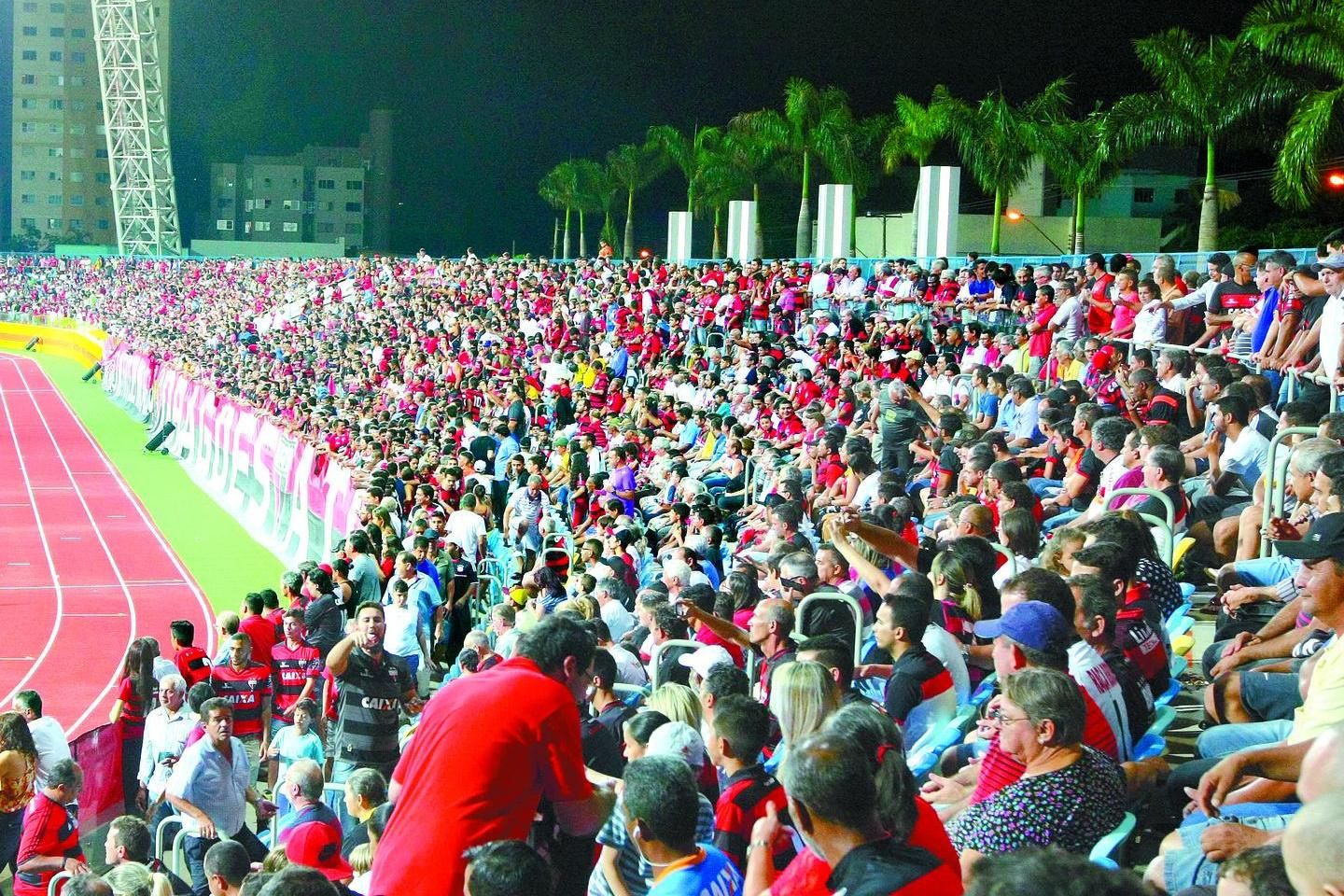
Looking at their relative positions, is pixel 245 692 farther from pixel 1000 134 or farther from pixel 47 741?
pixel 1000 134

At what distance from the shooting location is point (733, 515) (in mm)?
13750

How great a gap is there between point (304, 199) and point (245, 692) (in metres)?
84.1

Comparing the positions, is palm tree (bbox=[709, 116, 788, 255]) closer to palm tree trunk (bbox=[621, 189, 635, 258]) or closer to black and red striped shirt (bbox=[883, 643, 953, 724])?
palm tree trunk (bbox=[621, 189, 635, 258])

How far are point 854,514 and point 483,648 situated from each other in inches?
96.1

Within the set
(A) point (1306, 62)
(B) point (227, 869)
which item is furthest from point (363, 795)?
(A) point (1306, 62)

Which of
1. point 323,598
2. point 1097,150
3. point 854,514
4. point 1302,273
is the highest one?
point 1097,150

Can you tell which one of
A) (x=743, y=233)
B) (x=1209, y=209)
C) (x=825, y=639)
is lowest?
(x=825, y=639)

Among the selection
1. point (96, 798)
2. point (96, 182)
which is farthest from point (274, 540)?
point (96, 182)

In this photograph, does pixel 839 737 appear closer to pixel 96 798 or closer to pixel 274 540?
pixel 96 798

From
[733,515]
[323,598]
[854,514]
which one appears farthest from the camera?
[733,515]

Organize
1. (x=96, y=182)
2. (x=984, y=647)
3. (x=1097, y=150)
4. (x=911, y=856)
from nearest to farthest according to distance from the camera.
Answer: (x=911, y=856), (x=984, y=647), (x=1097, y=150), (x=96, y=182)

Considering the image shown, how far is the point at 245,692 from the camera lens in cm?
1010

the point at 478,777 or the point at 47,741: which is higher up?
the point at 478,777

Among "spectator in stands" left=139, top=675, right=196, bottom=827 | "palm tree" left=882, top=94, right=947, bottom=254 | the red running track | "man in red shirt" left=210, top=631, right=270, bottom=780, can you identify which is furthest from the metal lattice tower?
"spectator in stands" left=139, top=675, right=196, bottom=827
